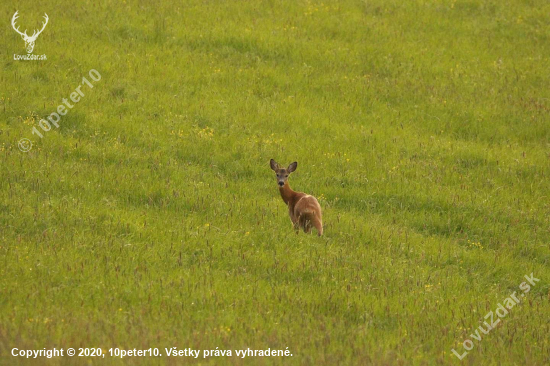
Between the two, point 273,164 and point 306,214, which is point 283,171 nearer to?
point 273,164

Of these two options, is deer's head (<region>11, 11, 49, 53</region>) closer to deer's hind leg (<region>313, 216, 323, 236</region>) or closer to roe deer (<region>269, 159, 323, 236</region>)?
roe deer (<region>269, 159, 323, 236</region>)

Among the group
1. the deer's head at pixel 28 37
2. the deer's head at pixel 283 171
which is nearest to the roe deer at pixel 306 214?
the deer's head at pixel 283 171

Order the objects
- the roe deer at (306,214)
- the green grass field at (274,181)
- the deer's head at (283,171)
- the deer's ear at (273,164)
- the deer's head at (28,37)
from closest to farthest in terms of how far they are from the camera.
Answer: the green grass field at (274,181)
the roe deer at (306,214)
the deer's head at (283,171)
the deer's ear at (273,164)
the deer's head at (28,37)

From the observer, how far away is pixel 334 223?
1308cm

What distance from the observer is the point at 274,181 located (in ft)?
48.7

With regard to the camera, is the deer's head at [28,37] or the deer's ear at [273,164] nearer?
the deer's ear at [273,164]

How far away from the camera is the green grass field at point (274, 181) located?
9.06 meters

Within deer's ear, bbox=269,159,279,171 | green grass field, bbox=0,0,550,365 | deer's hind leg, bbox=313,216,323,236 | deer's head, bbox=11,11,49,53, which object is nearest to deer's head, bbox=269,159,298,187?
deer's ear, bbox=269,159,279,171

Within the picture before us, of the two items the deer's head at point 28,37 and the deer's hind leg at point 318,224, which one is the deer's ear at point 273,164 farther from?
the deer's head at point 28,37

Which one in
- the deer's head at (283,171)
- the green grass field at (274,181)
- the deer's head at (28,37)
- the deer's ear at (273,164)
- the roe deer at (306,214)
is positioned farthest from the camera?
the deer's head at (28,37)

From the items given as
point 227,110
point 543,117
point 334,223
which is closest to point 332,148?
point 227,110

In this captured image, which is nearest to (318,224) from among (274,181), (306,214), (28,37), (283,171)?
(306,214)

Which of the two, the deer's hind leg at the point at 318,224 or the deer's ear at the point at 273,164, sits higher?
the deer's ear at the point at 273,164

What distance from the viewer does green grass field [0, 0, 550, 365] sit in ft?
29.7
